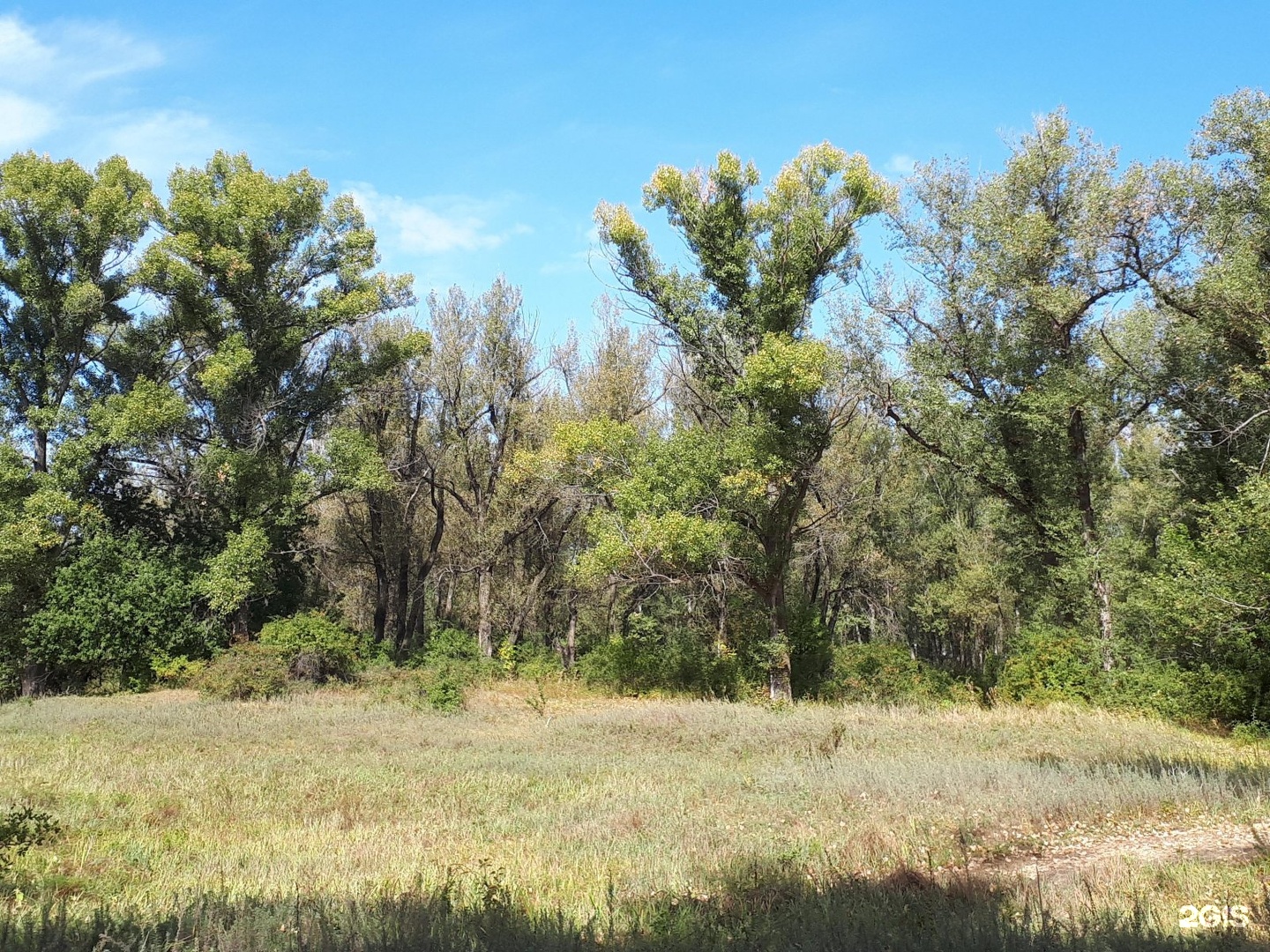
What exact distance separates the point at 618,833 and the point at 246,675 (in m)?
18.7

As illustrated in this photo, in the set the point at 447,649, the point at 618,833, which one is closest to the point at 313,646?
the point at 447,649

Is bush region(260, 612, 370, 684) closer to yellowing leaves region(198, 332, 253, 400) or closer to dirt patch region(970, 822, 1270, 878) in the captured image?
yellowing leaves region(198, 332, 253, 400)

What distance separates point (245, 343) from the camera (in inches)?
1109

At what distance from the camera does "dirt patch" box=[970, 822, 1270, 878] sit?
724 centimetres

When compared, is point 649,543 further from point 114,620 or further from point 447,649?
point 114,620

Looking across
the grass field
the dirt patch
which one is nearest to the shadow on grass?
the grass field

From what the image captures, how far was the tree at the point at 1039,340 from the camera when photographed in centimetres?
2230

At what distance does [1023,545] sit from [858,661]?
720 centimetres

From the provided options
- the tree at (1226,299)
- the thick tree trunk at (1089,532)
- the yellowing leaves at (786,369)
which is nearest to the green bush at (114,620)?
the yellowing leaves at (786,369)

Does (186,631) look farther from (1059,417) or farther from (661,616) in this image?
(1059,417)

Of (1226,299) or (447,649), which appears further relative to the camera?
(447,649)

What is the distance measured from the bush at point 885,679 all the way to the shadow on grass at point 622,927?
21034 millimetres

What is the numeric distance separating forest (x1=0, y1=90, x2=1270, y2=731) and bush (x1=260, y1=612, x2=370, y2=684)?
4.1 inches

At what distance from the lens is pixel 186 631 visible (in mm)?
27344
